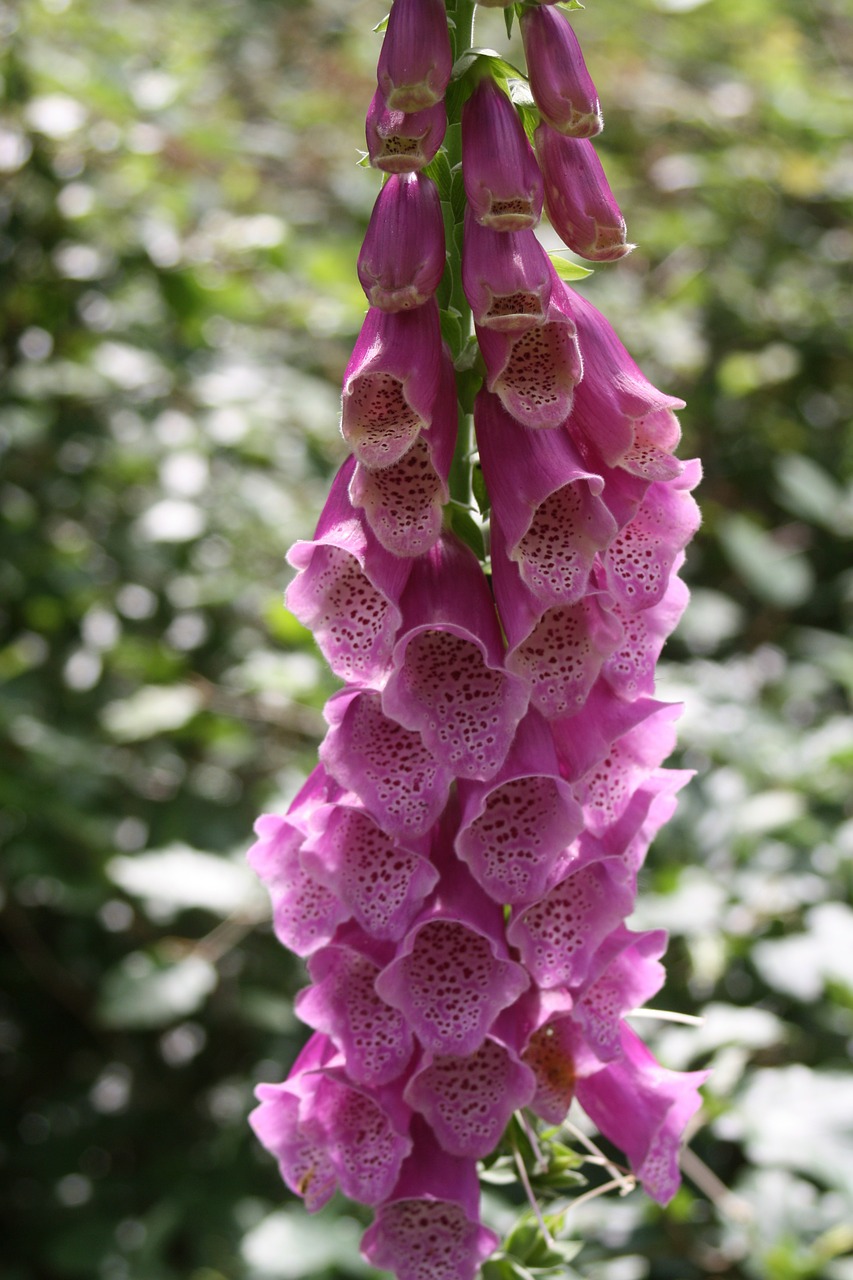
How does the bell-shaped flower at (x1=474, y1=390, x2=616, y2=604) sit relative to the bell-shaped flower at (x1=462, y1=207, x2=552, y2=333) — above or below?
below

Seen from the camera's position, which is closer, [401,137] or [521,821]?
[401,137]

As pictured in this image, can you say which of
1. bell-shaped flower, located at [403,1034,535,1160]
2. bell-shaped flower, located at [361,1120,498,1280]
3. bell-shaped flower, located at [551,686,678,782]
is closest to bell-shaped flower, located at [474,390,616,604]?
bell-shaped flower, located at [551,686,678,782]

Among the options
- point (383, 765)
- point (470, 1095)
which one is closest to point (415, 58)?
point (383, 765)

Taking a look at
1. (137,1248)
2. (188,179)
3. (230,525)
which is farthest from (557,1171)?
(188,179)

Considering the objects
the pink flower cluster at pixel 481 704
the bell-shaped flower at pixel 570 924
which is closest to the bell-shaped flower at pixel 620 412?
the pink flower cluster at pixel 481 704

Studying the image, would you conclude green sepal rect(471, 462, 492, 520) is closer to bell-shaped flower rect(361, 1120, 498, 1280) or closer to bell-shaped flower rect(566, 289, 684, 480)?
bell-shaped flower rect(566, 289, 684, 480)

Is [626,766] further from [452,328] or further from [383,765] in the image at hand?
[452,328]
